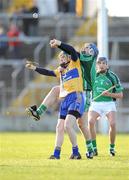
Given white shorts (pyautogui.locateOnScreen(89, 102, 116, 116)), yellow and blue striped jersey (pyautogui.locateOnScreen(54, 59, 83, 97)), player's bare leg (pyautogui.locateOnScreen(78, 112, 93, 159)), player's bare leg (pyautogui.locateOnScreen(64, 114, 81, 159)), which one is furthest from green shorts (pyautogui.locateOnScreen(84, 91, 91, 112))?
white shorts (pyautogui.locateOnScreen(89, 102, 116, 116))

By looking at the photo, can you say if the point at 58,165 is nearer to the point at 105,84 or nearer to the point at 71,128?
the point at 71,128

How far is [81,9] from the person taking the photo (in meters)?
38.5

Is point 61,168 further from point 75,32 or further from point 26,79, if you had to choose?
point 75,32

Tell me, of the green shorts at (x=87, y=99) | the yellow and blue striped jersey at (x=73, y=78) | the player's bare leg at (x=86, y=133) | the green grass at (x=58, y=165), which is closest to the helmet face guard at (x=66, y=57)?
the yellow and blue striped jersey at (x=73, y=78)

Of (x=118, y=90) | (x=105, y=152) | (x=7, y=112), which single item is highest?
(x=118, y=90)

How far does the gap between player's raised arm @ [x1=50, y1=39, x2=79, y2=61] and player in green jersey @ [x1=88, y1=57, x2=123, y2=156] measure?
1836 millimetres

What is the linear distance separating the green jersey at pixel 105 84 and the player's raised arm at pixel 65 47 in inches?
76.5

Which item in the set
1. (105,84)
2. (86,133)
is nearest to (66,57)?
(86,133)

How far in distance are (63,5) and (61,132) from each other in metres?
21.2

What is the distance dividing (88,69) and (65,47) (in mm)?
1184

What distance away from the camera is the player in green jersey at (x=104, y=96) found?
18.8 metres

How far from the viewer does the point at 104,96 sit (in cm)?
1900

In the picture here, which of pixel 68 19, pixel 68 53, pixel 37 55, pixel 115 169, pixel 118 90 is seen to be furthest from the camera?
pixel 68 19

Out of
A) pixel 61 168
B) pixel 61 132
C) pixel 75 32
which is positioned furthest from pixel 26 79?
pixel 61 168
